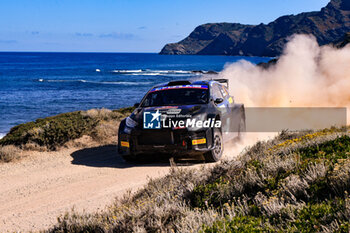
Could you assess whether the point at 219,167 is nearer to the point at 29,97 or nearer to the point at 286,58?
the point at 286,58

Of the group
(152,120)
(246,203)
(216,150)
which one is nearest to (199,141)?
(216,150)

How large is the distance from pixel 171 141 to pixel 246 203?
429 cm

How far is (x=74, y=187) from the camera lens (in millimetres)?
7645

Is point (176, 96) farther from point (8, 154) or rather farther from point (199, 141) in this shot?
point (8, 154)

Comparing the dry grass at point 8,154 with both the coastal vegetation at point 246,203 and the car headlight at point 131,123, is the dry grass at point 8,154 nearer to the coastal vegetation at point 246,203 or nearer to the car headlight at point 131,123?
the car headlight at point 131,123

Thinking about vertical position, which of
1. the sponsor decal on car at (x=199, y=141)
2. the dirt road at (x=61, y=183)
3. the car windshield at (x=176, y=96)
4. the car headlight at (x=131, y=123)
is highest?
the car windshield at (x=176, y=96)

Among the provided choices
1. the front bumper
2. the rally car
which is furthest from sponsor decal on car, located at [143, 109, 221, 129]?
the front bumper

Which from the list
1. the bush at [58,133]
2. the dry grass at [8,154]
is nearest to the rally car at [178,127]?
the bush at [58,133]

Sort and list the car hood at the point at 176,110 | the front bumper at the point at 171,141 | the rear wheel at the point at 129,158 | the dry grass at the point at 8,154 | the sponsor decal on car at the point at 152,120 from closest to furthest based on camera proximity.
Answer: the front bumper at the point at 171,141 → the sponsor decal on car at the point at 152,120 → the car hood at the point at 176,110 → the rear wheel at the point at 129,158 → the dry grass at the point at 8,154

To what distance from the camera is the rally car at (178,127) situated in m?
8.56

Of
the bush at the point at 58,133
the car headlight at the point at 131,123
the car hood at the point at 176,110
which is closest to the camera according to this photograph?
the car hood at the point at 176,110

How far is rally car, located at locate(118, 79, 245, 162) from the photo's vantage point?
8562 mm

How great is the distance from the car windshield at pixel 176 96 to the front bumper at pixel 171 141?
4.03 feet

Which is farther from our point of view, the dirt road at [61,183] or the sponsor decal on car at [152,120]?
the sponsor decal on car at [152,120]
